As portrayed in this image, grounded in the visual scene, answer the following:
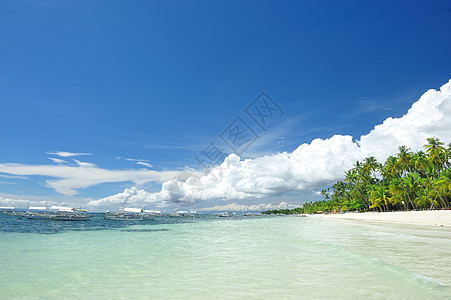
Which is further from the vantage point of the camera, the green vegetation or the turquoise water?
the green vegetation

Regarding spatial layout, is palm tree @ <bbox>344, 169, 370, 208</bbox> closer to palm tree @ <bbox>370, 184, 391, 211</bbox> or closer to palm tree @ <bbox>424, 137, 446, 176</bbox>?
palm tree @ <bbox>370, 184, 391, 211</bbox>

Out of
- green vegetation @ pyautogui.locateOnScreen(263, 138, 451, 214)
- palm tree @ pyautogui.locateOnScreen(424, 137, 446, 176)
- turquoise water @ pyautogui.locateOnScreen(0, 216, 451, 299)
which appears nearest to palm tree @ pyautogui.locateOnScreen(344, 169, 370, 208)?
green vegetation @ pyautogui.locateOnScreen(263, 138, 451, 214)

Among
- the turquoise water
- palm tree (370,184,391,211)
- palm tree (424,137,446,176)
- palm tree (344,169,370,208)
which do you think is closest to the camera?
the turquoise water

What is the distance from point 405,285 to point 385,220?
195 ft

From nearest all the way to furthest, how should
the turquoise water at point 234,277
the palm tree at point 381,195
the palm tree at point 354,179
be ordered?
the turquoise water at point 234,277
the palm tree at point 381,195
the palm tree at point 354,179

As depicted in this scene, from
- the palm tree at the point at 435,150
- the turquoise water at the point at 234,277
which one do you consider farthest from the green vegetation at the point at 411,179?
the turquoise water at the point at 234,277

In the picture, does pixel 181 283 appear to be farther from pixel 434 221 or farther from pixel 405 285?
pixel 434 221

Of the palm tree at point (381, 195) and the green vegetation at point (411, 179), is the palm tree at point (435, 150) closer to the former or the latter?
the green vegetation at point (411, 179)

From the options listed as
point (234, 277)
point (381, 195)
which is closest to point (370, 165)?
point (381, 195)

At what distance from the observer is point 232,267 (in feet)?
37.7

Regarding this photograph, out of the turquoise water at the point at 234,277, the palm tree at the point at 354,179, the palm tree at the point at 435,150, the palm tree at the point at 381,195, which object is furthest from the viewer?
the palm tree at the point at 354,179

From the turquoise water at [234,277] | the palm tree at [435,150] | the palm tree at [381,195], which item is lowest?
the turquoise water at [234,277]

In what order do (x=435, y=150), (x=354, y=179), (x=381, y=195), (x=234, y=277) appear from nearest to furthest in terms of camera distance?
(x=234, y=277) → (x=435, y=150) → (x=381, y=195) → (x=354, y=179)

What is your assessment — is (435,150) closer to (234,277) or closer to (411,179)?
(411,179)
